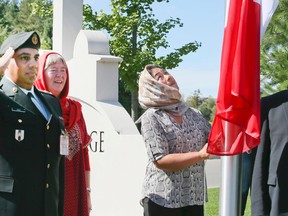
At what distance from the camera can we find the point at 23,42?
348 centimetres

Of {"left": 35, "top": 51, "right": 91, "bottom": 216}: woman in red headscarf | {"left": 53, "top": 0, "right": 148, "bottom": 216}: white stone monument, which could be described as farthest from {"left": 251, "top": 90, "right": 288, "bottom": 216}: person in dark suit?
{"left": 53, "top": 0, "right": 148, "bottom": 216}: white stone monument

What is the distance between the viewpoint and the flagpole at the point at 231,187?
3.15m

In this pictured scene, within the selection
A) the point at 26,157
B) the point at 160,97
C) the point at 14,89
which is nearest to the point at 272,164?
the point at 160,97

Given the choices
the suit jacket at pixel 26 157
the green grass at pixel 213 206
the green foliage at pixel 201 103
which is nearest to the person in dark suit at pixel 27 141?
the suit jacket at pixel 26 157

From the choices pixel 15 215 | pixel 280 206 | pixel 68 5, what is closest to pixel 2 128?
pixel 15 215

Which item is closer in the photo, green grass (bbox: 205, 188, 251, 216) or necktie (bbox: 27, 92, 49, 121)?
necktie (bbox: 27, 92, 49, 121)

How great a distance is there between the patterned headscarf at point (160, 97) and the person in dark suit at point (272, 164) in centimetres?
74

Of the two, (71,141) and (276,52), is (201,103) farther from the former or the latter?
(71,141)

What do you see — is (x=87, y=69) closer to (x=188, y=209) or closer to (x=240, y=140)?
(x=188, y=209)

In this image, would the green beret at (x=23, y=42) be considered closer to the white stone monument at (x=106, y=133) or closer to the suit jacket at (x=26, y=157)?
the suit jacket at (x=26, y=157)

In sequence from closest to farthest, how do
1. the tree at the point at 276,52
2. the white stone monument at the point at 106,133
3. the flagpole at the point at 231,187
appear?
the flagpole at the point at 231,187 → the white stone monument at the point at 106,133 → the tree at the point at 276,52

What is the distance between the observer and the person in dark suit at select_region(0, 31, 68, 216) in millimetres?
3236

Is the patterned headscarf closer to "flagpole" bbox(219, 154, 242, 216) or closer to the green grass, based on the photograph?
"flagpole" bbox(219, 154, 242, 216)

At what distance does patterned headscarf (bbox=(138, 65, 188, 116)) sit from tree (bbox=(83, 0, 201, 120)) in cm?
1299
